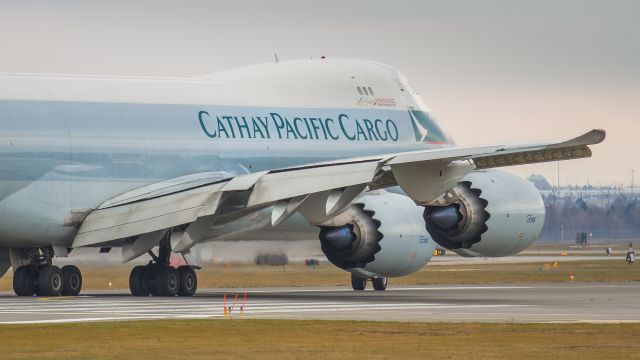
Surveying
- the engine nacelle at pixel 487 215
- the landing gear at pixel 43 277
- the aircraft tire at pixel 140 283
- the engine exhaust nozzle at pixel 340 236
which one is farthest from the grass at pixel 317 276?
the engine nacelle at pixel 487 215

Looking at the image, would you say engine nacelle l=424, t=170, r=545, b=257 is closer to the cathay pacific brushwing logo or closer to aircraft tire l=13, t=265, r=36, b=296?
the cathay pacific brushwing logo

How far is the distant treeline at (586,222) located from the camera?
439 ft

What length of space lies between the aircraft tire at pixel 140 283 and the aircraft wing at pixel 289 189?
1476mm

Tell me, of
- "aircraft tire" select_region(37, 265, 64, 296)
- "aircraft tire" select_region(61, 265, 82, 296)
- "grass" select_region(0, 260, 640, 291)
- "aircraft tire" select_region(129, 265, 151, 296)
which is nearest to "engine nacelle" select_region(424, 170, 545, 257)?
"aircraft tire" select_region(129, 265, 151, 296)

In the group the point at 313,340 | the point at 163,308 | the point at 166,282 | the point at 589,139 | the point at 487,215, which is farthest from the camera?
the point at 166,282

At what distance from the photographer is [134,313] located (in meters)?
30.9

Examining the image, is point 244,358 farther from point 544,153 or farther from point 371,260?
point 371,260

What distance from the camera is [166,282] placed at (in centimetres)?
3959

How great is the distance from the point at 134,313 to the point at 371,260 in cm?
879

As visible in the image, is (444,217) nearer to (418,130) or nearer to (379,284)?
(418,130)

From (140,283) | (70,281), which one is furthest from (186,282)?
(70,281)

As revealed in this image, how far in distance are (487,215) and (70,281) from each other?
10844 millimetres

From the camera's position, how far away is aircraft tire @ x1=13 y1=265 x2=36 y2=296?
3978cm

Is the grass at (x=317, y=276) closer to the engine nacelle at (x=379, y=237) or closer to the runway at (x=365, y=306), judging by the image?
the runway at (x=365, y=306)
